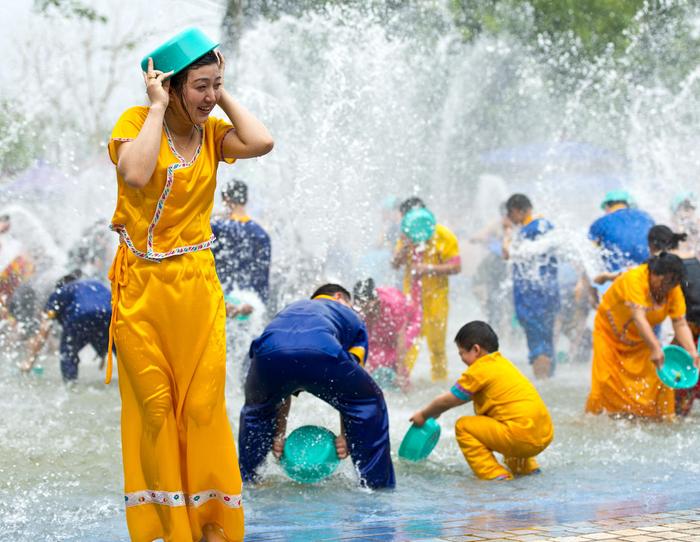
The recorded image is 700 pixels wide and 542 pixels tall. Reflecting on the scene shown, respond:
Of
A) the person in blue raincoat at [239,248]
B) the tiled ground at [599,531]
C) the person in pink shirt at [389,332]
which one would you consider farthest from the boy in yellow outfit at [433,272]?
the tiled ground at [599,531]

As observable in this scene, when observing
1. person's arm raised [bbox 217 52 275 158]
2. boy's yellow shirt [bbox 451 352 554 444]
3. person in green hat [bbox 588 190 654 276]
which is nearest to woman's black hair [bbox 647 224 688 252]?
person in green hat [bbox 588 190 654 276]

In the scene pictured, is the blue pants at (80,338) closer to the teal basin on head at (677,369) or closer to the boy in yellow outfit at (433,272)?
the boy in yellow outfit at (433,272)

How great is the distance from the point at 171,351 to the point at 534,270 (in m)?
7.43

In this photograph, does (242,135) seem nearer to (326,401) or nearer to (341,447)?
(326,401)

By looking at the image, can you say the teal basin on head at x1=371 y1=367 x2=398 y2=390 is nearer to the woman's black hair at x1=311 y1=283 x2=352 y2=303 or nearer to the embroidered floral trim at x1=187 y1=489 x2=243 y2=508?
the woman's black hair at x1=311 y1=283 x2=352 y2=303

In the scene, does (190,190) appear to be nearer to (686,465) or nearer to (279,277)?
(686,465)

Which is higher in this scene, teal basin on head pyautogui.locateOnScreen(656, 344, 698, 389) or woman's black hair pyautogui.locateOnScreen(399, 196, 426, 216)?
woman's black hair pyautogui.locateOnScreen(399, 196, 426, 216)

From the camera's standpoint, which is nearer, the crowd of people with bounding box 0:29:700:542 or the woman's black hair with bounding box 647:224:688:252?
the crowd of people with bounding box 0:29:700:542

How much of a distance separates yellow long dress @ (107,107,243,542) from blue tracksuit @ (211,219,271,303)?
5.35m

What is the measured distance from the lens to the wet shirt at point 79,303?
10.4m

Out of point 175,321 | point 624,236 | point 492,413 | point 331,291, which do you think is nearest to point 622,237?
point 624,236

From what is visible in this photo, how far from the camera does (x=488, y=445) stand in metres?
6.49

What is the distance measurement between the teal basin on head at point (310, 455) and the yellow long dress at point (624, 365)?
297 centimetres

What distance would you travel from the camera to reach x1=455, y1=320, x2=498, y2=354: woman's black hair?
6.65m
